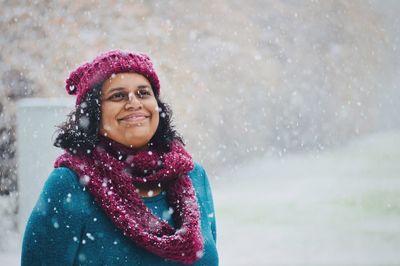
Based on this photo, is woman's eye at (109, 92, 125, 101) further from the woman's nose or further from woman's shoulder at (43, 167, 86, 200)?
woman's shoulder at (43, 167, 86, 200)

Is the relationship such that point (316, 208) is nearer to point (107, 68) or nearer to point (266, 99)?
point (266, 99)

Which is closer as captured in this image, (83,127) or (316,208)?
(83,127)

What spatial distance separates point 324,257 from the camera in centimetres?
605

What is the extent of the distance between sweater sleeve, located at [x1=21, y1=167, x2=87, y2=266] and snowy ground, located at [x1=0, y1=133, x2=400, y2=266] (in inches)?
139

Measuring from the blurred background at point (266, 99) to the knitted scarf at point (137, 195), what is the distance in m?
3.79

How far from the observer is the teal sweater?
1.60 m

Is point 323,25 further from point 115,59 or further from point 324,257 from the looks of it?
point 115,59

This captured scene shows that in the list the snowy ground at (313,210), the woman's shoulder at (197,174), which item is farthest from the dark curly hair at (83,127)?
the snowy ground at (313,210)

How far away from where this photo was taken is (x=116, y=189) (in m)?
1.69

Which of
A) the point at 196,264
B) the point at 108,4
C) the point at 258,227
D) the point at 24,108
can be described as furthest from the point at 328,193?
the point at 196,264

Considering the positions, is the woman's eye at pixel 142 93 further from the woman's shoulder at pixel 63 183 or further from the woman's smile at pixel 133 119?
the woman's shoulder at pixel 63 183

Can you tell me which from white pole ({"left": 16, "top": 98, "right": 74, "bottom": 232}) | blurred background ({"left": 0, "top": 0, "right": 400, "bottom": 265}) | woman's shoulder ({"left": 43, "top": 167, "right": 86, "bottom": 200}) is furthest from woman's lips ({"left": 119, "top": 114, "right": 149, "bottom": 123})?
blurred background ({"left": 0, "top": 0, "right": 400, "bottom": 265})

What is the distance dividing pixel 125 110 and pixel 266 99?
9237mm

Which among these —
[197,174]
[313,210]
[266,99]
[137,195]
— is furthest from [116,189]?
[266,99]
